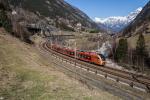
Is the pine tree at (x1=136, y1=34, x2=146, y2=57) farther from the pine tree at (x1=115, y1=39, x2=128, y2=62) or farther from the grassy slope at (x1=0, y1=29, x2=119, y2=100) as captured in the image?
→ the grassy slope at (x1=0, y1=29, x2=119, y2=100)

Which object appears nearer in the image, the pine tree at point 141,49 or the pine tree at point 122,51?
the pine tree at point 141,49

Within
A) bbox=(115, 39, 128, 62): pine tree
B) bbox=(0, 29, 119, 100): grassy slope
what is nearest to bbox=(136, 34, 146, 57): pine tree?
bbox=(115, 39, 128, 62): pine tree

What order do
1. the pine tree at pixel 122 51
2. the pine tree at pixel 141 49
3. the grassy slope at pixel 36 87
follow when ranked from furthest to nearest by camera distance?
1. the pine tree at pixel 122 51
2. the pine tree at pixel 141 49
3. the grassy slope at pixel 36 87

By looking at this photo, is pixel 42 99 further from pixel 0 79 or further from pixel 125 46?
pixel 125 46

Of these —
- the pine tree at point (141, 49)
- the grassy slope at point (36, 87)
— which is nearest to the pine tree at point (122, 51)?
the pine tree at point (141, 49)

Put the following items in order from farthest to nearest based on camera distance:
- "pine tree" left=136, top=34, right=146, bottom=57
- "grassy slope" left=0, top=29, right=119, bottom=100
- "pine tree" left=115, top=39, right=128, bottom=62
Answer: "pine tree" left=115, top=39, right=128, bottom=62 < "pine tree" left=136, top=34, right=146, bottom=57 < "grassy slope" left=0, top=29, right=119, bottom=100

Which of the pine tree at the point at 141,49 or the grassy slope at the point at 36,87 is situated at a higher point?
the pine tree at the point at 141,49

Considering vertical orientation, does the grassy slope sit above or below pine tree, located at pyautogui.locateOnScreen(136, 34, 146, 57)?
below

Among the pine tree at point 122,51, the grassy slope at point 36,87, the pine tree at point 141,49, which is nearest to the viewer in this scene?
the grassy slope at point 36,87

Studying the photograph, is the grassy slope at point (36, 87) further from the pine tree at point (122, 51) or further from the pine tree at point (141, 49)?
the pine tree at point (122, 51)

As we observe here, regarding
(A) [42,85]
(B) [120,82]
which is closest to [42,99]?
(A) [42,85]

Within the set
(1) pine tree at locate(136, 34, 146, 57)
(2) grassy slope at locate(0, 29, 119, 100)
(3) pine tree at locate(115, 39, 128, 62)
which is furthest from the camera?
(3) pine tree at locate(115, 39, 128, 62)

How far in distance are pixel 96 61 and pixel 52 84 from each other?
31.8 m

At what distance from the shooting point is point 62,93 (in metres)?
24.7
